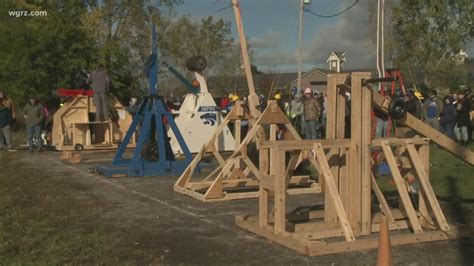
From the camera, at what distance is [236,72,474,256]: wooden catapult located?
26.3 feet

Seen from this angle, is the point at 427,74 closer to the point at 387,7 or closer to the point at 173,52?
the point at 387,7

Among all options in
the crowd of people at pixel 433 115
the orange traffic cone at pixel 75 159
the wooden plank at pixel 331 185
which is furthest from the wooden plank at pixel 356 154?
the orange traffic cone at pixel 75 159

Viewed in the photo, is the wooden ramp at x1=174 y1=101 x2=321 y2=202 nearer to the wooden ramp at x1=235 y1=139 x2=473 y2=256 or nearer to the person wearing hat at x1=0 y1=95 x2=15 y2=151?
the wooden ramp at x1=235 y1=139 x2=473 y2=256

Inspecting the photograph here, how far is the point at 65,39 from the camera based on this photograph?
27.6m

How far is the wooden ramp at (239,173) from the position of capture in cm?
1112

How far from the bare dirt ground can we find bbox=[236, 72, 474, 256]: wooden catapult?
27cm

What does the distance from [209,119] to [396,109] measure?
1195cm

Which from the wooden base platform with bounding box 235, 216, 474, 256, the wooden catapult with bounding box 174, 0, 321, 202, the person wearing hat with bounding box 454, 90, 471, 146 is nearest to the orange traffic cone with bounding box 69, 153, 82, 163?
the wooden catapult with bounding box 174, 0, 321, 202

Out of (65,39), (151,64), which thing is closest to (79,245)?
(151,64)

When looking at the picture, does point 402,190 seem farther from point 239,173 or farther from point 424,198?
point 239,173

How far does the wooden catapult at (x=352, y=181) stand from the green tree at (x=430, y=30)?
36.3 m

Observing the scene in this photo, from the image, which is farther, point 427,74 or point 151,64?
point 427,74

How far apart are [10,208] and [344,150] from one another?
528cm

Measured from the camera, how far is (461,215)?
31.8 feet
